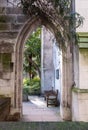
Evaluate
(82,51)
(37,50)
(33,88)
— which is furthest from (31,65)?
(82,51)

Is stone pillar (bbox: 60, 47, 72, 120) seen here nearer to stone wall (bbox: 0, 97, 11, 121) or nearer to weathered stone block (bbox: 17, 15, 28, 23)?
weathered stone block (bbox: 17, 15, 28, 23)

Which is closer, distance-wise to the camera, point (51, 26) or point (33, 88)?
point (51, 26)

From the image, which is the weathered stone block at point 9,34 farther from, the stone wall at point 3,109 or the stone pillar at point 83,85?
the stone pillar at point 83,85

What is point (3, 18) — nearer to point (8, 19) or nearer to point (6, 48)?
point (8, 19)

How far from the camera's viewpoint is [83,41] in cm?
470

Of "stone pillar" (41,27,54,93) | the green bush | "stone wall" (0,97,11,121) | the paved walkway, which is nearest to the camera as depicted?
"stone wall" (0,97,11,121)

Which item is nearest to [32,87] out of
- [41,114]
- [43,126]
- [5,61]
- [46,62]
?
[46,62]

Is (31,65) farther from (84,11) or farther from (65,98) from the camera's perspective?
(84,11)

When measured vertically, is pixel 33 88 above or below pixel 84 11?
below

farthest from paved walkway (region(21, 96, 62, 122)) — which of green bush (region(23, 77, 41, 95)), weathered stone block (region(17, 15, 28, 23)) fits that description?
green bush (region(23, 77, 41, 95))

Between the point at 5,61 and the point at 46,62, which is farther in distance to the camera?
the point at 46,62

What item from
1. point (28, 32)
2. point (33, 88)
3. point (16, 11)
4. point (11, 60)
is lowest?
point (33, 88)

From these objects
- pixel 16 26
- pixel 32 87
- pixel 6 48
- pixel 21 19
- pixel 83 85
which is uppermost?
pixel 21 19

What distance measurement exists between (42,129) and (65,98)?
570 centimetres
